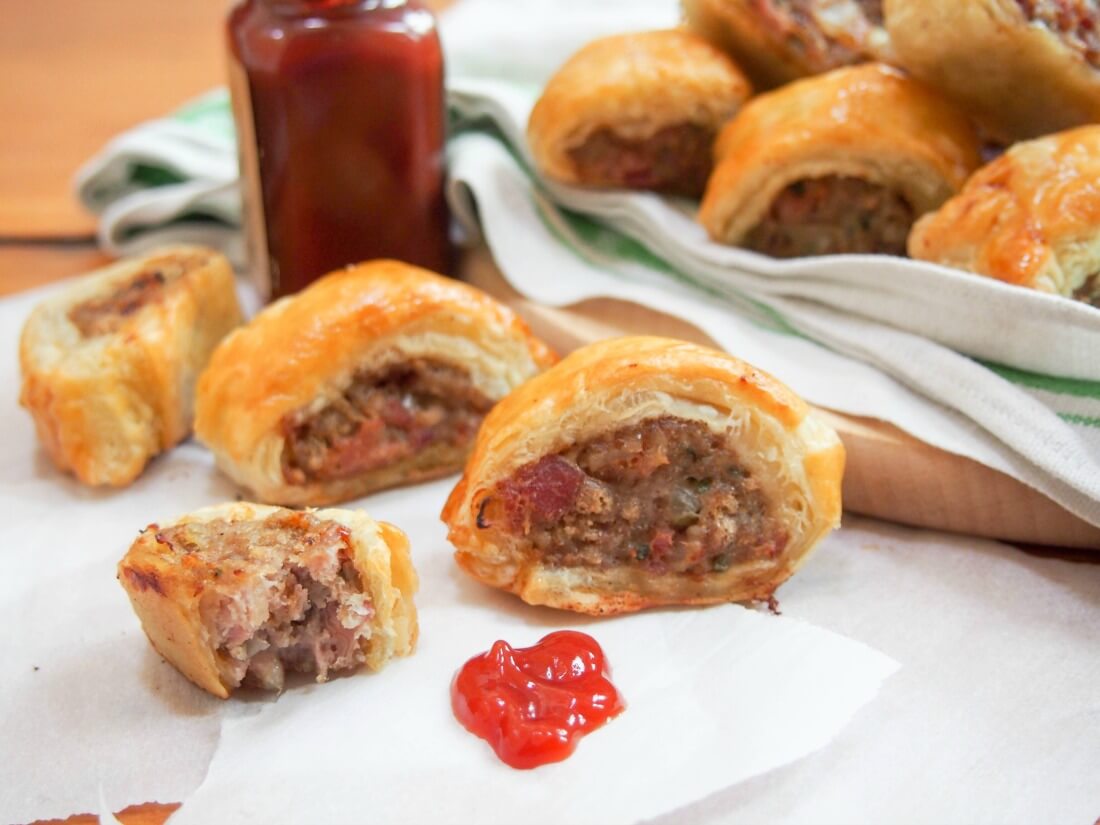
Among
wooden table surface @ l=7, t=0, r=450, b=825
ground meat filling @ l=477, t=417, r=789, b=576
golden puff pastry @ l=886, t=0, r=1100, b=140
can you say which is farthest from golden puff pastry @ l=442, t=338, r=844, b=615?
wooden table surface @ l=7, t=0, r=450, b=825

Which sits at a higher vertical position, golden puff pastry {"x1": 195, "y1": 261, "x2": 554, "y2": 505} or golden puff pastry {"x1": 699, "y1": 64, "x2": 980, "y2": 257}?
golden puff pastry {"x1": 699, "y1": 64, "x2": 980, "y2": 257}

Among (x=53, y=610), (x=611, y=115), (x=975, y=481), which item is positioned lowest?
(x=53, y=610)

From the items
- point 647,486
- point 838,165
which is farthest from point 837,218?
point 647,486

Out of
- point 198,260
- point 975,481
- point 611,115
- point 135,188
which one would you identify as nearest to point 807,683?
point 975,481

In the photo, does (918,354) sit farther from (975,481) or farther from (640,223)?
(640,223)

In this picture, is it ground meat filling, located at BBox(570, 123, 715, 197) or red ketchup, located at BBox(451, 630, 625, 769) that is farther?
ground meat filling, located at BBox(570, 123, 715, 197)

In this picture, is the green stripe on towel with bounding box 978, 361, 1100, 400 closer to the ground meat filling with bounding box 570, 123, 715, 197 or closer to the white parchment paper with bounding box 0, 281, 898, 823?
the white parchment paper with bounding box 0, 281, 898, 823

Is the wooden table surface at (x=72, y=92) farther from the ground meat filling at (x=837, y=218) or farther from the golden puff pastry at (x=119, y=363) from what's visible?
the golden puff pastry at (x=119, y=363)

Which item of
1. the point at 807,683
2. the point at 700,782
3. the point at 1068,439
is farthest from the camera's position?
the point at 1068,439
